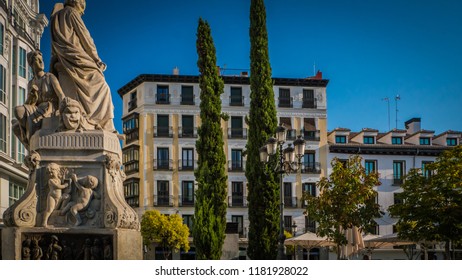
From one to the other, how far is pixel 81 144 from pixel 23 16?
1584 centimetres

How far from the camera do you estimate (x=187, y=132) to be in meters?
41.3

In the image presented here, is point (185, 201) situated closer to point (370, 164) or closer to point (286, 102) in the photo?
point (286, 102)

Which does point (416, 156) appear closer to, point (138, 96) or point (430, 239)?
point (138, 96)

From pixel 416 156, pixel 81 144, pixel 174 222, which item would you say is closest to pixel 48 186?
pixel 81 144

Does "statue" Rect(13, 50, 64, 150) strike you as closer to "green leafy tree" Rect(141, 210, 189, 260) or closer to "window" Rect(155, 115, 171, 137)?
"green leafy tree" Rect(141, 210, 189, 260)

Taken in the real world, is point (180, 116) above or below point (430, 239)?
above

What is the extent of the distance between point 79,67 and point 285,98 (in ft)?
106

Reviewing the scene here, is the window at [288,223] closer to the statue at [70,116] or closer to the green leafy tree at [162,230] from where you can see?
the green leafy tree at [162,230]

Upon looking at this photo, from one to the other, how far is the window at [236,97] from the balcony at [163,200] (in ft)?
17.7

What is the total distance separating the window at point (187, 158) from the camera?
40969 millimetres

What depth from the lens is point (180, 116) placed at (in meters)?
41.1

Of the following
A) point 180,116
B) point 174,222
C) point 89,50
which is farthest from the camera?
point 180,116

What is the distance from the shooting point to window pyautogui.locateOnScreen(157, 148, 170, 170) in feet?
133

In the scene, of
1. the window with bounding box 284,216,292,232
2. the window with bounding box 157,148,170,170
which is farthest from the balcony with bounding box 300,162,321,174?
the window with bounding box 157,148,170,170
